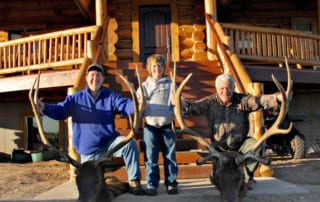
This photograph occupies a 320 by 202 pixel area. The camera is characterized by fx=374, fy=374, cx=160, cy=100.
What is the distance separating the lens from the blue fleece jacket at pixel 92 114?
4.19m

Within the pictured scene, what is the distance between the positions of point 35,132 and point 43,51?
12.7 feet

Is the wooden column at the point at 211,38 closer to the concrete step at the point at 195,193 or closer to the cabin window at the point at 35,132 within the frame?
the concrete step at the point at 195,193

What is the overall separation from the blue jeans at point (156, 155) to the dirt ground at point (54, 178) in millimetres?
Result: 1018

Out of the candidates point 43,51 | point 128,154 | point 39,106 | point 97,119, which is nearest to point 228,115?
point 128,154

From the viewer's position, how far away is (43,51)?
9141mm

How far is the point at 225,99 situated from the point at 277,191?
4.15 ft

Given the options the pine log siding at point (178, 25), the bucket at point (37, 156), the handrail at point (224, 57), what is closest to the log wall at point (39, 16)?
the pine log siding at point (178, 25)

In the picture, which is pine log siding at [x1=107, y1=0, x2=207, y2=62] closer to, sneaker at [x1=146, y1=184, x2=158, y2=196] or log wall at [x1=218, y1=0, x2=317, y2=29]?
log wall at [x1=218, y1=0, x2=317, y2=29]

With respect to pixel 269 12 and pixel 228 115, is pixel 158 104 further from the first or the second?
pixel 269 12

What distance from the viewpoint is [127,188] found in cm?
438

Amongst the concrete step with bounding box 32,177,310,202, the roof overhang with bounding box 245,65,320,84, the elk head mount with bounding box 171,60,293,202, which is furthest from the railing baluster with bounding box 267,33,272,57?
the elk head mount with bounding box 171,60,293,202

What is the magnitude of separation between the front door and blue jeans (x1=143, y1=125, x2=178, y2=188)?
289 inches

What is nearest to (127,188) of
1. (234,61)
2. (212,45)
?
(234,61)

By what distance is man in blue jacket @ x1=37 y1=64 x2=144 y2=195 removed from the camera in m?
4.15
